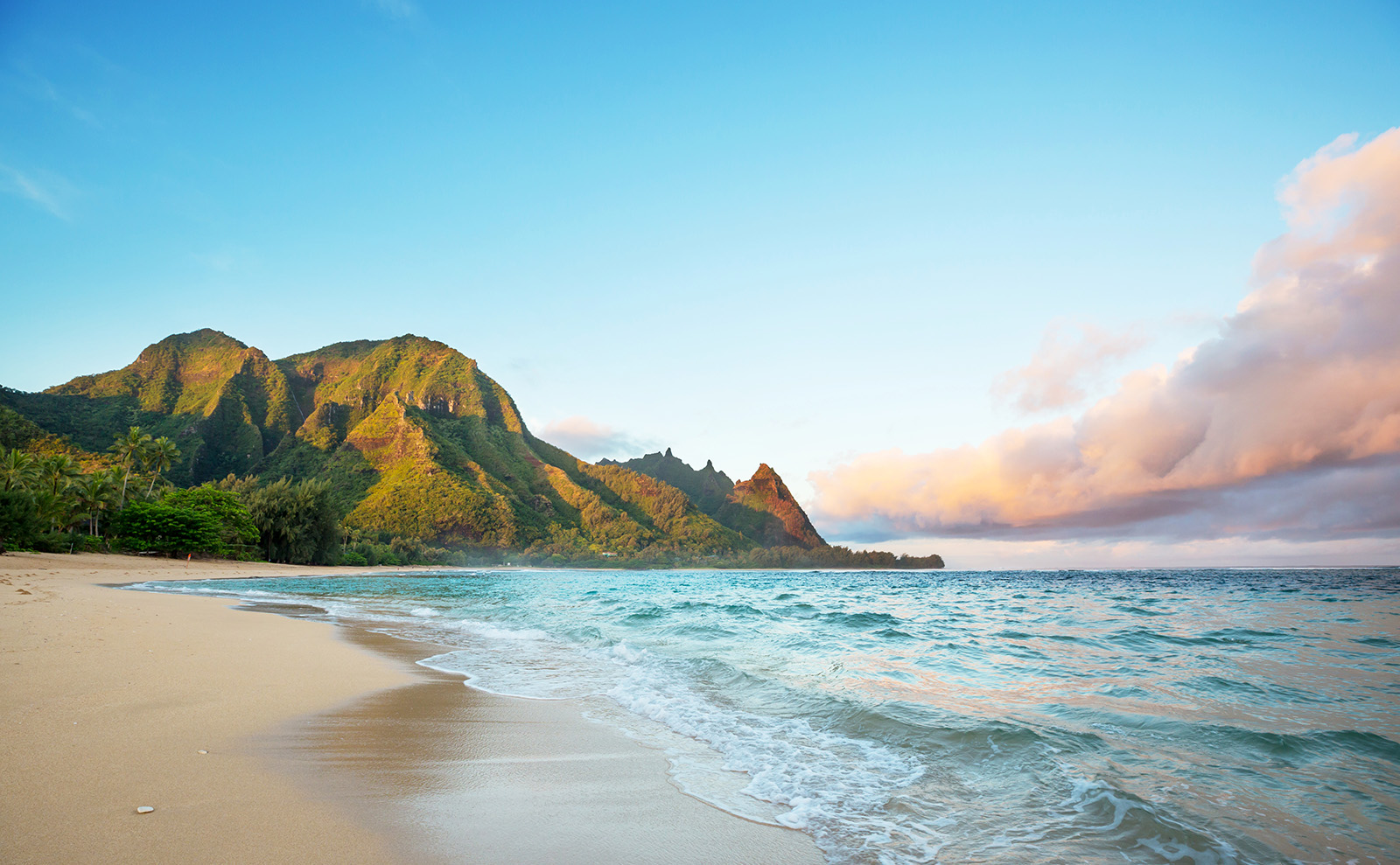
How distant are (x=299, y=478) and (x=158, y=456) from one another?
8106 cm

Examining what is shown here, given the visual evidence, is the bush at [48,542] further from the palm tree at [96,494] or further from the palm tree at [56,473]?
the palm tree at [96,494]

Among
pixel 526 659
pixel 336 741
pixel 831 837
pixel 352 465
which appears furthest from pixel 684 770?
pixel 352 465

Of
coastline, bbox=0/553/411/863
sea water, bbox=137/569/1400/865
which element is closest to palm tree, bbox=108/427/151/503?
coastline, bbox=0/553/411/863

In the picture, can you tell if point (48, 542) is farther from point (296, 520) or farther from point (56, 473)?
point (296, 520)

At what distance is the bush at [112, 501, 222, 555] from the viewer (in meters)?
53.2

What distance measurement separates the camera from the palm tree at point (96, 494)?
50.2m

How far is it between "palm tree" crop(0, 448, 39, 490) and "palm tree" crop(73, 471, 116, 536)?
2827 millimetres

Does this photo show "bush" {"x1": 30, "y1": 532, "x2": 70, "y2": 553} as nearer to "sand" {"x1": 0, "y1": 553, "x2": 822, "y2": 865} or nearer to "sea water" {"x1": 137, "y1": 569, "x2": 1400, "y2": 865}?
"sea water" {"x1": 137, "y1": 569, "x2": 1400, "y2": 865}

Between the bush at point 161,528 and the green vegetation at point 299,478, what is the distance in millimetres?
130

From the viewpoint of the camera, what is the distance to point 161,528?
5403 cm

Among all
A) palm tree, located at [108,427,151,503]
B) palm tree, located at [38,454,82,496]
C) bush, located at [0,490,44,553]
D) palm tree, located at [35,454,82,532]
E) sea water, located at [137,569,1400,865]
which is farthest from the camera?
palm tree, located at [108,427,151,503]

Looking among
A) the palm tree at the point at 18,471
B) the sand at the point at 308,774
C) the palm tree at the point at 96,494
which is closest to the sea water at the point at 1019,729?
the sand at the point at 308,774

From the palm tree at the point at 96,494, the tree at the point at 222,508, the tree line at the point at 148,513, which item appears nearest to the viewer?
the tree line at the point at 148,513

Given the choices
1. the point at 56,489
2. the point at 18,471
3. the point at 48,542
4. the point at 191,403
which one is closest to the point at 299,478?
the point at 191,403
